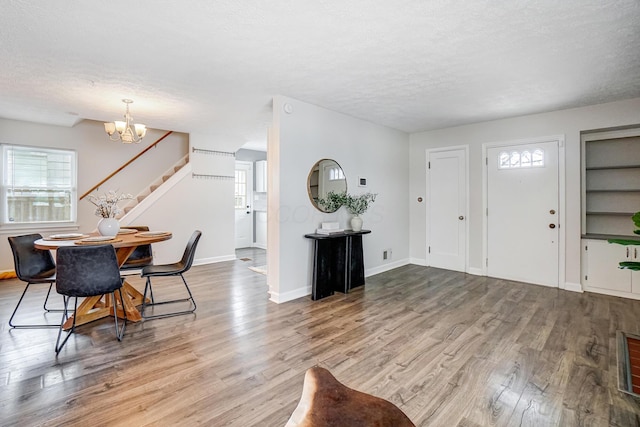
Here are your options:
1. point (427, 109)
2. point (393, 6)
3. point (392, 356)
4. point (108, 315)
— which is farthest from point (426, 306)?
point (108, 315)

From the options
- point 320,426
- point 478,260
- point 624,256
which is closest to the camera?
point 320,426

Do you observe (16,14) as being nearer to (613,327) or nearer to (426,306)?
(426,306)

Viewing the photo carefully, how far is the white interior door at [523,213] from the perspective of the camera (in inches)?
172

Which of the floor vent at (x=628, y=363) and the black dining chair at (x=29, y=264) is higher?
the black dining chair at (x=29, y=264)

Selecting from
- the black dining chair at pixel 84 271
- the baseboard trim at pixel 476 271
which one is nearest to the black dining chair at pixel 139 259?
the black dining chair at pixel 84 271

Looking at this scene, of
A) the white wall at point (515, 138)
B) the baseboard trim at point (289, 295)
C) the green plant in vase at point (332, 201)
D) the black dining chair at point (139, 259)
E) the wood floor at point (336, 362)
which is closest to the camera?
the wood floor at point (336, 362)

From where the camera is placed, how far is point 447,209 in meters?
5.37

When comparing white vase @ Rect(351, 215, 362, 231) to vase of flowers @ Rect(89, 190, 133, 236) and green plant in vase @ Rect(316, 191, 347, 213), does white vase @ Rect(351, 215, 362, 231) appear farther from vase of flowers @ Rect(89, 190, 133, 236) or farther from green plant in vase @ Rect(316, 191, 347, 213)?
vase of flowers @ Rect(89, 190, 133, 236)

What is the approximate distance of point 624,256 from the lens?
3859 millimetres

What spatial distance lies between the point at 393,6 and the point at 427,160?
3.91 meters

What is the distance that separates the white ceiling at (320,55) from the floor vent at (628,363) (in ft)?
8.20

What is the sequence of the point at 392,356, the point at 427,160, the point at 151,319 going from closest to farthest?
the point at 392,356 < the point at 151,319 < the point at 427,160

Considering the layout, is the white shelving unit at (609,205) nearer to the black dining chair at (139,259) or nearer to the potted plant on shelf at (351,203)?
the potted plant on shelf at (351,203)

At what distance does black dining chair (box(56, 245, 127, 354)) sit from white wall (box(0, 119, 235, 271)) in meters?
2.94
